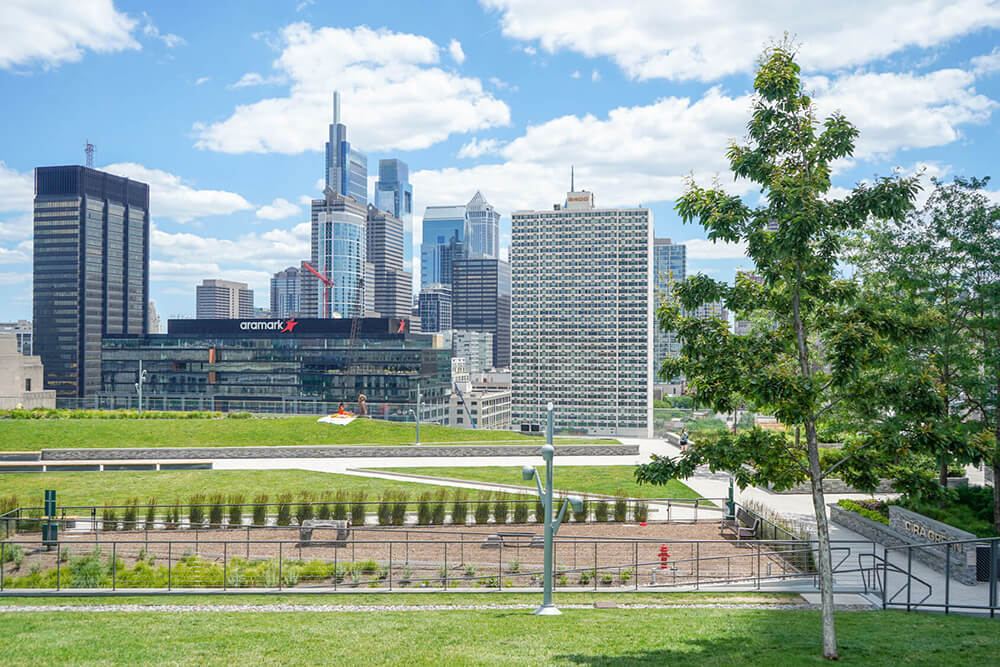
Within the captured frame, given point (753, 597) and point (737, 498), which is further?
point (737, 498)

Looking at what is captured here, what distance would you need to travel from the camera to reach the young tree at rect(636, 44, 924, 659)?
473 inches

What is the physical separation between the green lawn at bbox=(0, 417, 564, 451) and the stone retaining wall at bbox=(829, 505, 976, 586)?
28440 mm

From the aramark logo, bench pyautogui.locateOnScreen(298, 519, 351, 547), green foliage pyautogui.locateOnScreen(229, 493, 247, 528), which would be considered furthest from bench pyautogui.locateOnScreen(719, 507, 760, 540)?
the aramark logo

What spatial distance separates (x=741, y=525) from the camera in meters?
30.2

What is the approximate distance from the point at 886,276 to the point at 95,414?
198 feet

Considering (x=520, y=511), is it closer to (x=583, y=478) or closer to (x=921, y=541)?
(x=583, y=478)

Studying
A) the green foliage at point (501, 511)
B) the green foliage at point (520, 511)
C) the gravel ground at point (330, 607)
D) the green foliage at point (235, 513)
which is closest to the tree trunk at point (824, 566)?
the gravel ground at point (330, 607)

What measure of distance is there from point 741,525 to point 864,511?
17.3ft

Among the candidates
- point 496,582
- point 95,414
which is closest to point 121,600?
point 496,582

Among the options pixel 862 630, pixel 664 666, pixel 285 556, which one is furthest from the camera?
pixel 285 556

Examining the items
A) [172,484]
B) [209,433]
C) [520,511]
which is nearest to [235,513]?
[172,484]

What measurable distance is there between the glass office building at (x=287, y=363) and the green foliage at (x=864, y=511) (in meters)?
93.9

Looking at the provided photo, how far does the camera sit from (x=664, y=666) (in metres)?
11.9

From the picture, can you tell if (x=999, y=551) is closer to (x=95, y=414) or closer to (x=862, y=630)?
(x=862, y=630)
